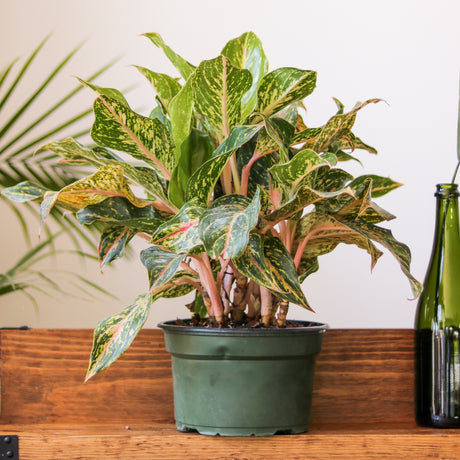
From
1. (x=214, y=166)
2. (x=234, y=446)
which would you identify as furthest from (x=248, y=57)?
(x=234, y=446)

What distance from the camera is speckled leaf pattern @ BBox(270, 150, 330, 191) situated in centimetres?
67

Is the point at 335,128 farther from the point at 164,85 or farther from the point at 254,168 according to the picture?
the point at 164,85

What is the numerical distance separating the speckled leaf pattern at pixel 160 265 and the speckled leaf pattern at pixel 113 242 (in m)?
0.04

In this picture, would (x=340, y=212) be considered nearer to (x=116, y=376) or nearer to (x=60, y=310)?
(x=116, y=376)

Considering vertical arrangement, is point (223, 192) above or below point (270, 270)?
above

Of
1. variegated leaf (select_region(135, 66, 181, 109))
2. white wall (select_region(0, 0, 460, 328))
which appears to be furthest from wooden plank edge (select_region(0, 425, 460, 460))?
white wall (select_region(0, 0, 460, 328))

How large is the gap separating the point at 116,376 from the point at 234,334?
0.27 m

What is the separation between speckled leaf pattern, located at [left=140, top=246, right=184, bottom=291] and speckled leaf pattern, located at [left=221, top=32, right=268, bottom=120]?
21 cm

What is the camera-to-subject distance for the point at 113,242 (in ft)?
2.65

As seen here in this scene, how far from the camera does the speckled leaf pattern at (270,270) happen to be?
2.33ft

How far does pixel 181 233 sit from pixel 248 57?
284mm

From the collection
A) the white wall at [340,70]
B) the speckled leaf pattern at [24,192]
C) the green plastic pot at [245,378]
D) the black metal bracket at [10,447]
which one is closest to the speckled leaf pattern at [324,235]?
the green plastic pot at [245,378]

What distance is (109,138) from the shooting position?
0.77 meters

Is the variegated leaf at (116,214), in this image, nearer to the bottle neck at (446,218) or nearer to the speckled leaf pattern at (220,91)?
the speckled leaf pattern at (220,91)
